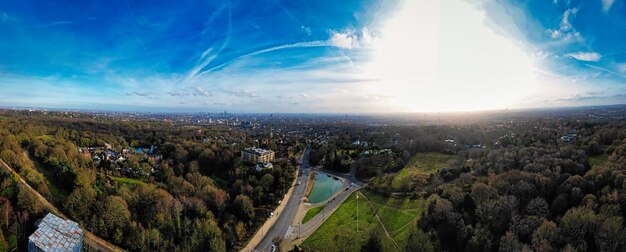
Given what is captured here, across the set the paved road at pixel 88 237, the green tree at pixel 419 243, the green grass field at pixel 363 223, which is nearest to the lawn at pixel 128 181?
the paved road at pixel 88 237

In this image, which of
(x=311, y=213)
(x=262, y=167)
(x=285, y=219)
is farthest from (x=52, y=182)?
(x=311, y=213)

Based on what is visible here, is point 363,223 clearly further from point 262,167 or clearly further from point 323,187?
point 262,167

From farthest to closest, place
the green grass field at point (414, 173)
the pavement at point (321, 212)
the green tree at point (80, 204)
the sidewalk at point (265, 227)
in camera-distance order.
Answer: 1. the green grass field at point (414, 173)
2. the green tree at point (80, 204)
3. the pavement at point (321, 212)
4. the sidewalk at point (265, 227)

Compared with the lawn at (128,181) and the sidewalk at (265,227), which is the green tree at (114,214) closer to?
the lawn at (128,181)

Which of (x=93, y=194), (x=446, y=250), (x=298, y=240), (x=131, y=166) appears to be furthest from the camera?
(x=131, y=166)

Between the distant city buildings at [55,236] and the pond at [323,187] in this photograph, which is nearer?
the distant city buildings at [55,236]

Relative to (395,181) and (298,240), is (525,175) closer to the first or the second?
(395,181)

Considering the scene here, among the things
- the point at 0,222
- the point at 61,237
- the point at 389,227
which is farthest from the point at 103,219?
the point at 389,227
